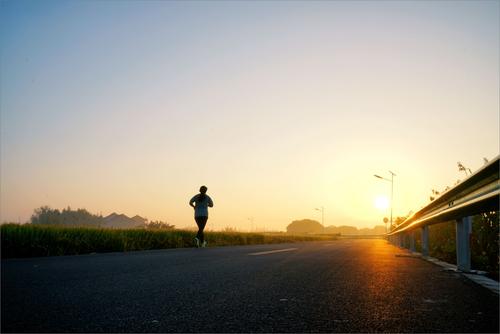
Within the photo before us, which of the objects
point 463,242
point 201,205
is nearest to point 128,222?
point 201,205

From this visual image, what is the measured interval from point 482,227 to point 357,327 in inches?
300

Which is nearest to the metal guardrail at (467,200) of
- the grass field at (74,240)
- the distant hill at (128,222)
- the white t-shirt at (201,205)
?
the grass field at (74,240)

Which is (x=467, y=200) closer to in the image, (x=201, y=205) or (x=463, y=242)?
(x=463, y=242)

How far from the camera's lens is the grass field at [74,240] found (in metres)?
10.7

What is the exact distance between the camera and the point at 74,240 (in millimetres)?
12453

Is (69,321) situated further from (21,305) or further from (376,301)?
(376,301)

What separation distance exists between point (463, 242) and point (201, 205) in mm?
11214

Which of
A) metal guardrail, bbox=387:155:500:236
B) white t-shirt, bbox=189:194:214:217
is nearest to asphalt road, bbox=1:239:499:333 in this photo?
metal guardrail, bbox=387:155:500:236

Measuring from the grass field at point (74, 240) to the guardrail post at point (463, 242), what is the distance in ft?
32.4

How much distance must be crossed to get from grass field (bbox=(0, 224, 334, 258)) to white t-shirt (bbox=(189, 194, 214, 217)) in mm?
2252

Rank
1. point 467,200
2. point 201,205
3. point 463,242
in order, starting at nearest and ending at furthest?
point 467,200 < point 463,242 < point 201,205

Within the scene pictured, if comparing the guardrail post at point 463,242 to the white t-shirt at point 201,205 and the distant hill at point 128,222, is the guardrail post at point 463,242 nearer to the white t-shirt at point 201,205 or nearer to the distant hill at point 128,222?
the white t-shirt at point 201,205

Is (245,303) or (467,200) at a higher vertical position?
(467,200)

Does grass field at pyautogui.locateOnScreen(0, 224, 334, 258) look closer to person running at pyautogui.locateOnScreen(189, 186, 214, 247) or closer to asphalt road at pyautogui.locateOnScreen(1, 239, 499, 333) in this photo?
person running at pyautogui.locateOnScreen(189, 186, 214, 247)
